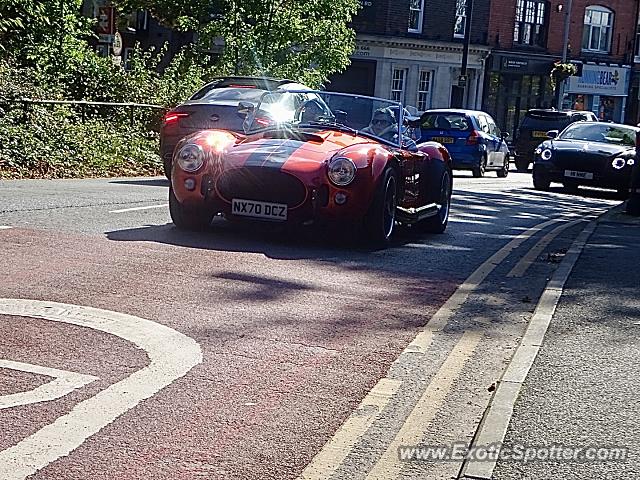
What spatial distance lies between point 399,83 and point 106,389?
144 feet

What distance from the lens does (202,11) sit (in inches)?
1142

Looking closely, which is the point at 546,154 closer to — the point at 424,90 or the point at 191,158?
the point at 191,158

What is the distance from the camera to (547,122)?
3438 centimetres

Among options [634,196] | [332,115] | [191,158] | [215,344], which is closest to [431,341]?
[215,344]

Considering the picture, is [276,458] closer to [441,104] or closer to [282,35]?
[282,35]

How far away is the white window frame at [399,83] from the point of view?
4791 centimetres

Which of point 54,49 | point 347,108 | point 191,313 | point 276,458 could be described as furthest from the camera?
point 54,49

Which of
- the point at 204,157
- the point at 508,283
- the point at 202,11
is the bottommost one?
the point at 508,283

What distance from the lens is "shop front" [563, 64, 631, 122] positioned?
56.2 metres

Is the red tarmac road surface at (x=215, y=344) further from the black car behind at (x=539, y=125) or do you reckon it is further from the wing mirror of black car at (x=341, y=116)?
the black car behind at (x=539, y=125)

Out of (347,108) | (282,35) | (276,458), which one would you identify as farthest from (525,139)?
(276,458)

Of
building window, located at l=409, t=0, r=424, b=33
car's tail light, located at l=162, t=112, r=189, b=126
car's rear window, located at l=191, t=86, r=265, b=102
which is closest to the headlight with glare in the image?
car's rear window, located at l=191, t=86, r=265, b=102

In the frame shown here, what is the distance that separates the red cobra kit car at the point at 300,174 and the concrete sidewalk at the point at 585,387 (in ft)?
6.30

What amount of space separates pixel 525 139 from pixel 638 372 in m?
29.2
